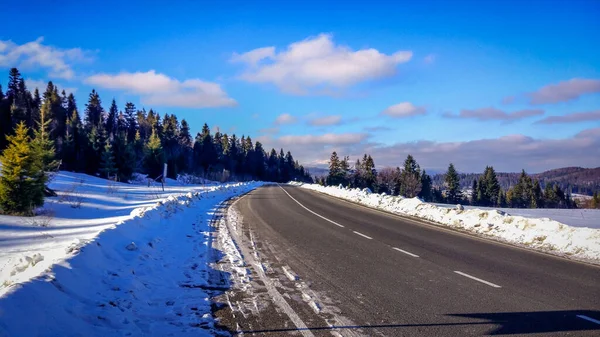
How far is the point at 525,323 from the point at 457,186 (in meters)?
88.6

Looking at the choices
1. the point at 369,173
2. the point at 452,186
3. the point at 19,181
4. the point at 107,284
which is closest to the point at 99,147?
the point at 19,181

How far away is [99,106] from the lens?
3637 inches

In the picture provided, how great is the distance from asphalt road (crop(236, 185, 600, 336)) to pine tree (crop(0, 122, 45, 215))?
9.19 m

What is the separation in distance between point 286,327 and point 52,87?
96.0m

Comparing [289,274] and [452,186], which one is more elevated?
[452,186]

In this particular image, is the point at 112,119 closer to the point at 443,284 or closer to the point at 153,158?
the point at 153,158

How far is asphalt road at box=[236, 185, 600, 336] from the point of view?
4516 mm

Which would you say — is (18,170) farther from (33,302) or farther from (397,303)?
(397,303)

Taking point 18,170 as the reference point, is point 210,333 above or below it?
below

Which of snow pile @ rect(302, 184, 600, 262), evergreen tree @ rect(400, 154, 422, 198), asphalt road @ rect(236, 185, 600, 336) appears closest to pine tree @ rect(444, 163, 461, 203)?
evergreen tree @ rect(400, 154, 422, 198)

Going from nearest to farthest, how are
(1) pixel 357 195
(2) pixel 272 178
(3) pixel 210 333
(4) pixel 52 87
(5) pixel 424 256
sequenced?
(3) pixel 210 333, (5) pixel 424 256, (1) pixel 357 195, (4) pixel 52 87, (2) pixel 272 178

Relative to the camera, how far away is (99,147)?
50938 millimetres

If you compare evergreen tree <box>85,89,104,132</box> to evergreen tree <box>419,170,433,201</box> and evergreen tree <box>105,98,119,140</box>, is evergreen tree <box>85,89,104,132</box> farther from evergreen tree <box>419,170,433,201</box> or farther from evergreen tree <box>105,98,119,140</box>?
evergreen tree <box>419,170,433,201</box>

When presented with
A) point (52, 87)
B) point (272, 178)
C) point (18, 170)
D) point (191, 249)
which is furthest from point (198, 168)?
point (191, 249)
